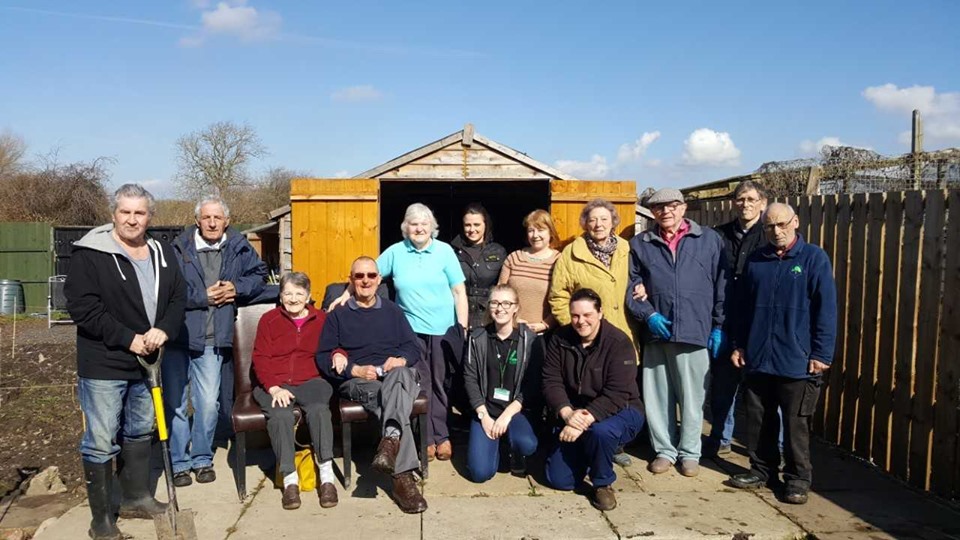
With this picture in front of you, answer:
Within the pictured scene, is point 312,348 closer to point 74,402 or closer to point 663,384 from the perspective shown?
point 663,384

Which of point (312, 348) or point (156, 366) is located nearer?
point (156, 366)

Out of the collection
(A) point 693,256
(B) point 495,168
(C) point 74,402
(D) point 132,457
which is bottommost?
(C) point 74,402

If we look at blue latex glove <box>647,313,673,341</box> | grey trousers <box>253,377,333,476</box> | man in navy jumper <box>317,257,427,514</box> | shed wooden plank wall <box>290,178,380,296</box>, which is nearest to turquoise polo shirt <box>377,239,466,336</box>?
man in navy jumper <box>317,257,427,514</box>

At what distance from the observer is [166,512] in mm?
3535

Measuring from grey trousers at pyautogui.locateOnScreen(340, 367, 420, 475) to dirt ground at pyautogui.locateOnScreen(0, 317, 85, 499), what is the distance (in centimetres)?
190

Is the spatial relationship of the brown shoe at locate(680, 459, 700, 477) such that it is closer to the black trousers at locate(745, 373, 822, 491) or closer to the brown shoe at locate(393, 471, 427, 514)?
the black trousers at locate(745, 373, 822, 491)

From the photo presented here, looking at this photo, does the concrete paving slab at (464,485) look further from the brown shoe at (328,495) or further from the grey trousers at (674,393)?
the grey trousers at (674,393)

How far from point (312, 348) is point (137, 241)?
1.25 meters

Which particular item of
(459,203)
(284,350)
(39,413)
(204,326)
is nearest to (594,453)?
(284,350)

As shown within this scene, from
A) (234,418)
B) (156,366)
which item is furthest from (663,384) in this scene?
(156,366)

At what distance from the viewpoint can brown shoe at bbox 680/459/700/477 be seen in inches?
170

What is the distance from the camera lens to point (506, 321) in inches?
167

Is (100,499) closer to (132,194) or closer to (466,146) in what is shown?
(132,194)

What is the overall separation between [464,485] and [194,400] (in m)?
1.79
